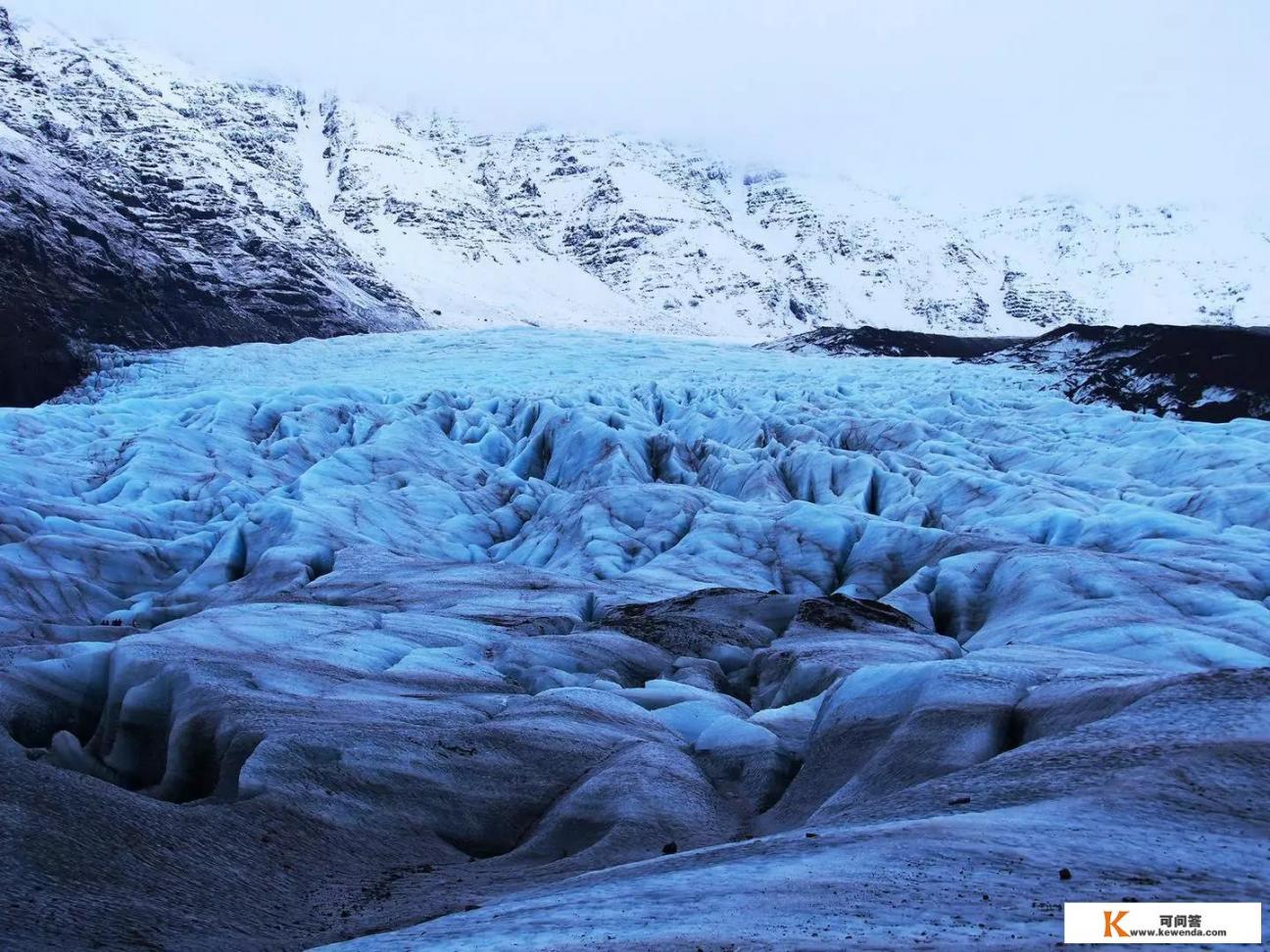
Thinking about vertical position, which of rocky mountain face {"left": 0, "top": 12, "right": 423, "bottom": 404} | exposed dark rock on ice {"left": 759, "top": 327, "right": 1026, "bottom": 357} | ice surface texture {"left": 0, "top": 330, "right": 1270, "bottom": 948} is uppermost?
rocky mountain face {"left": 0, "top": 12, "right": 423, "bottom": 404}

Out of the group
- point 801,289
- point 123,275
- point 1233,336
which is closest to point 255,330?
point 123,275

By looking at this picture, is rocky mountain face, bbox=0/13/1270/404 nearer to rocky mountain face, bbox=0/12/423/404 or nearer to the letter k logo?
rocky mountain face, bbox=0/12/423/404

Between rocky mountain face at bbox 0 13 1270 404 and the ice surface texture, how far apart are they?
27.8 metres

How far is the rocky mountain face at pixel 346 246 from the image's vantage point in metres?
62.3

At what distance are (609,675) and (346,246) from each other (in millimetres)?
103391

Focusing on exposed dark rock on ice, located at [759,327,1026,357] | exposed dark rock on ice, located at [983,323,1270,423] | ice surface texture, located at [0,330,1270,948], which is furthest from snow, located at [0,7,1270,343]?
exposed dark rock on ice, located at [983,323,1270,423]

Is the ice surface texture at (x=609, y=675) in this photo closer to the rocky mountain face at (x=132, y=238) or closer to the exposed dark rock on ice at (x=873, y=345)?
the rocky mountain face at (x=132, y=238)

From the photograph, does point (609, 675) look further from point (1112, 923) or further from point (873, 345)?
point (873, 345)

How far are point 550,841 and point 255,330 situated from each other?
6643 cm

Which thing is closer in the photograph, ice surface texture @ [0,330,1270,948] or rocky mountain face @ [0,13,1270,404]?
ice surface texture @ [0,330,1270,948]

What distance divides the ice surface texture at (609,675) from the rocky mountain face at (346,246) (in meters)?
27.8

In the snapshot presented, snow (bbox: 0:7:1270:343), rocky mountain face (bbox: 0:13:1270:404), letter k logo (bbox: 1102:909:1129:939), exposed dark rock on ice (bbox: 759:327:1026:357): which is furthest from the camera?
snow (bbox: 0:7:1270:343)

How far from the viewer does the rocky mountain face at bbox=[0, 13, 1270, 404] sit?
204 ft

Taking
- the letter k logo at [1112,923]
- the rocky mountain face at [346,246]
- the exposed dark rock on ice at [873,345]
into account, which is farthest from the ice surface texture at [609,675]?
the exposed dark rock on ice at [873,345]
